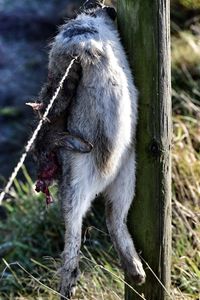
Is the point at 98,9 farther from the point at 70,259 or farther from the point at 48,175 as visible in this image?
the point at 70,259

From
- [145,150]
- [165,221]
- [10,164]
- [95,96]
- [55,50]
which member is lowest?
[10,164]

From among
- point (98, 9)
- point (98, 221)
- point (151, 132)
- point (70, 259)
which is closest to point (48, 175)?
point (70, 259)

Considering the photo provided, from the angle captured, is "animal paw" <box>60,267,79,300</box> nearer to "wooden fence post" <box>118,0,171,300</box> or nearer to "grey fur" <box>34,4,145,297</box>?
"grey fur" <box>34,4,145,297</box>

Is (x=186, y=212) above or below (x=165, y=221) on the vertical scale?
below

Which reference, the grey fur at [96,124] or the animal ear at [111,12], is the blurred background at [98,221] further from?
the animal ear at [111,12]

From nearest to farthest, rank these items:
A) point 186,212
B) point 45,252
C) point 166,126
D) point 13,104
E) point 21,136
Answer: point 166,126, point 186,212, point 45,252, point 21,136, point 13,104

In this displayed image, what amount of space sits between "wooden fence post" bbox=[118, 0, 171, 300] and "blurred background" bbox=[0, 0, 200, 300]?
0.23 meters

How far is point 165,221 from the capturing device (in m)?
2.99

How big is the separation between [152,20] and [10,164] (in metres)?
4.35

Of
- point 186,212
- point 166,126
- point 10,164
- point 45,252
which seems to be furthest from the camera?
point 10,164

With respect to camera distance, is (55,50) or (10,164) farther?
(10,164)

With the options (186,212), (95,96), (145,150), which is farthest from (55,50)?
(186,212)

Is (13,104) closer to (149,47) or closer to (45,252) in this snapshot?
(45,252)

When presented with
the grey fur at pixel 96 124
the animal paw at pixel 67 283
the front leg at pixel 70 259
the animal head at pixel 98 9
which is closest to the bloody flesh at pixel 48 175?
the grey fur at pixel 96 124
